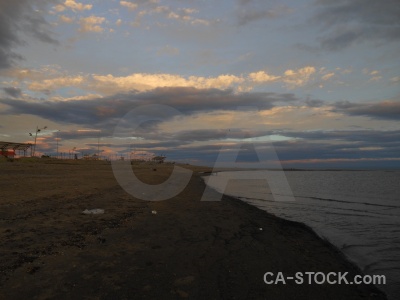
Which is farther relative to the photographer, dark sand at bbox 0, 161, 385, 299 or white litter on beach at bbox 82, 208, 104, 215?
white litter on beach at bbox 82, 208, 104, 215

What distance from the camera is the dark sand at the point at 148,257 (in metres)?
6.43

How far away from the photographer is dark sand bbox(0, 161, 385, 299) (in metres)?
6.43

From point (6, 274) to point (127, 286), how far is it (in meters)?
2.80

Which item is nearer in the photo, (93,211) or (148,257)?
(148,257)

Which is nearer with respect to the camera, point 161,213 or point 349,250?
point 349,250

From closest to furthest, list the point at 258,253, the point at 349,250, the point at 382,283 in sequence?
the point at 382,283, the point at 258,253, the point at 349,250

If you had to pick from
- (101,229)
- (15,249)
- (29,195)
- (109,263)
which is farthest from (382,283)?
(29,195)

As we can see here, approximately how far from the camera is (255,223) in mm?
15688

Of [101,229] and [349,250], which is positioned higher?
[101,229]

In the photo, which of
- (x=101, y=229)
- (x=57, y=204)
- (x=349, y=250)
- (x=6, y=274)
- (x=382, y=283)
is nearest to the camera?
(x=6, y=274)

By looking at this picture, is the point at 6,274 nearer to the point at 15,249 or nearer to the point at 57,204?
the point at 15,249

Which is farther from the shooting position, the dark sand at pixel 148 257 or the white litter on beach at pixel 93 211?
the white litter on beach at pixel 93 211

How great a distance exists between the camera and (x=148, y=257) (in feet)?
27.8

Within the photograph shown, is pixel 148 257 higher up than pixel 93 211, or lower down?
lower down
